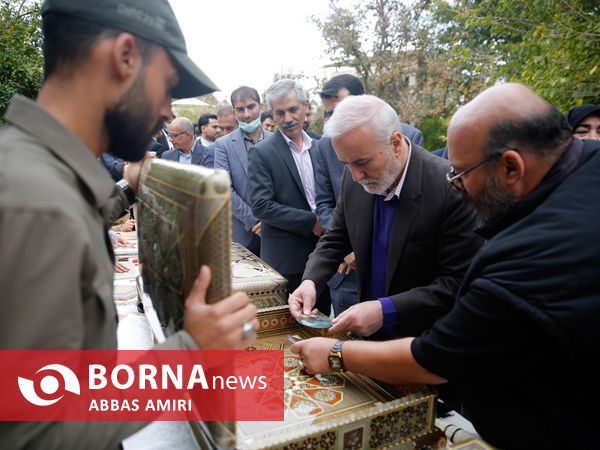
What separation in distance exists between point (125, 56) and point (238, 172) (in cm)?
375

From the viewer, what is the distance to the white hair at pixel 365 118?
2078mm

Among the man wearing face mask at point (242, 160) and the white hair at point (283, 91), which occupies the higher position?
the white hair at point (283, 91)

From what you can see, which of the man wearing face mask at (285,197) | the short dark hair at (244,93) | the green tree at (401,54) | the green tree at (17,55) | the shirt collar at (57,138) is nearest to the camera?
the shirt collar at (57,138)

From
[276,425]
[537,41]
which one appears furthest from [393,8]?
[276,425]

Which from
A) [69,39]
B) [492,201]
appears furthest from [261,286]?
[69,39]

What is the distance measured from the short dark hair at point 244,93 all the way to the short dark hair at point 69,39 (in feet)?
14.5

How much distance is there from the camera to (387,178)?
7.00ft

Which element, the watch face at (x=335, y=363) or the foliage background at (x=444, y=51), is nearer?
the watch face at (x=335, y=363)

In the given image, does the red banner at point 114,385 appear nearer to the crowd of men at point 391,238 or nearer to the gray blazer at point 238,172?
the crowd of men at point 391,238

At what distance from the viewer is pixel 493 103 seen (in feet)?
4.44

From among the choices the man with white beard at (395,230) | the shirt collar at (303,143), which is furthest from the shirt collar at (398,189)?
the shirt collar at (303,143)

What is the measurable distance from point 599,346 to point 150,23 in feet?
4.56

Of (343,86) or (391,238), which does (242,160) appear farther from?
(391,238)

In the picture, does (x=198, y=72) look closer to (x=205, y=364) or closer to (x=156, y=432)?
(x=205, y=364)
